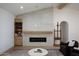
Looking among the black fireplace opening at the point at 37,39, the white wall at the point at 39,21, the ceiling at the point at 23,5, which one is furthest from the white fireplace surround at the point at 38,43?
the ceiling at the point at 23,5

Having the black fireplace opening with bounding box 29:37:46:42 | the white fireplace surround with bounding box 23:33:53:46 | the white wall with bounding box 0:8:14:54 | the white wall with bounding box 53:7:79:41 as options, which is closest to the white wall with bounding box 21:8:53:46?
the white fireplace surround with bounding box 23:33:53:46

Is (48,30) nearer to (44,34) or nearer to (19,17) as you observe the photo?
(44,34)

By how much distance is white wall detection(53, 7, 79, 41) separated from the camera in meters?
8.78

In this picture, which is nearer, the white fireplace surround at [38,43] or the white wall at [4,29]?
the white wall at [4,29]

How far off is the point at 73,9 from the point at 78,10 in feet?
1.16

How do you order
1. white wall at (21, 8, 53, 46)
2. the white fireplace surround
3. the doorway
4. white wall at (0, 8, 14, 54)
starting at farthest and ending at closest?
white wall at (21, 8, 53, 46)
the white fireplace surround
the doorway
white wall at (0, 8, 14, 54)

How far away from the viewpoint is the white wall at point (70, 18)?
28.8ft

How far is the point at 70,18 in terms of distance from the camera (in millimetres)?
8875

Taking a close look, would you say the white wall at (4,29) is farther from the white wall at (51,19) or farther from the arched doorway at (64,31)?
the arched doorway at (64,31)

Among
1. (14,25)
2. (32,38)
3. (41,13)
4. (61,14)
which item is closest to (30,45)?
(32,38)

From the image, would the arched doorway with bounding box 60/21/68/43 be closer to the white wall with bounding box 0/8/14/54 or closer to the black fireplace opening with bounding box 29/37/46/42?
the black fireplace opening with bounding box 29/37/46/42

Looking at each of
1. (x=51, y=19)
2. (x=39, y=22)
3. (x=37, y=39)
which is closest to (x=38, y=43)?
(x=37, y=39)

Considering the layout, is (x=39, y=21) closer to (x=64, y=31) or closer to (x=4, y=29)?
(x=64, y=31)

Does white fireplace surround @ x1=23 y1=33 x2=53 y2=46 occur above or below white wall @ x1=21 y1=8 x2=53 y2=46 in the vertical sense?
below
